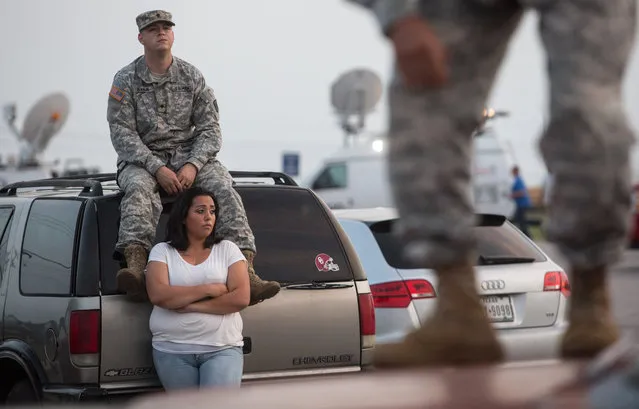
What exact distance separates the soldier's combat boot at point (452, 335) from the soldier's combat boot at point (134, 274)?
4.10 meters

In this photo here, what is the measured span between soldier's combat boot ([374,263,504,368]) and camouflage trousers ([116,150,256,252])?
4.20 meters

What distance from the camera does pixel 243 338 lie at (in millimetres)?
7762

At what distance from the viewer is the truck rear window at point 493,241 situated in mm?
10852

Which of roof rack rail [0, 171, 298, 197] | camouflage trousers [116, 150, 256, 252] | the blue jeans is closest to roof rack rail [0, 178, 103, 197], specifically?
roof rack rail [0, 171, 298, 197]

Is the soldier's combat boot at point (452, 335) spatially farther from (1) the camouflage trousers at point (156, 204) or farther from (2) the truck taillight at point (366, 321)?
(2) the truck taillight at point (366, 321)

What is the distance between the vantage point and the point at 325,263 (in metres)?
8.20

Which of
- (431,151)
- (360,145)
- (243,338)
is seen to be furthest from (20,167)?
(431,151)

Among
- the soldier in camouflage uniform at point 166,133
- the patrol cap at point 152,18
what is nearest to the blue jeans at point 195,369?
the soldier in camouflage uniform at point 166,133

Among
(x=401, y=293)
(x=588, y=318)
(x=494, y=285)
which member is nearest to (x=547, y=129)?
(x=588, y=318)

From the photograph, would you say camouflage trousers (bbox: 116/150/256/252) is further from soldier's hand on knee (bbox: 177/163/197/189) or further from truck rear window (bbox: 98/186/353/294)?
truck rear window (bbox: 98/186/353/294)

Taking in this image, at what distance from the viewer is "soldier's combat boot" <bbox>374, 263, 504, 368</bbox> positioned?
3.21 meters

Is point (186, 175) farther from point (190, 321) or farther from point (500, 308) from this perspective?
point (500, 308)

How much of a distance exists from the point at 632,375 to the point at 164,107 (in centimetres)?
555

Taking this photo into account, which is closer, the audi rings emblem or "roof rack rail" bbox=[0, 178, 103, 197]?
"roof rack rail" bbox=[0, 178, 103, 197]
